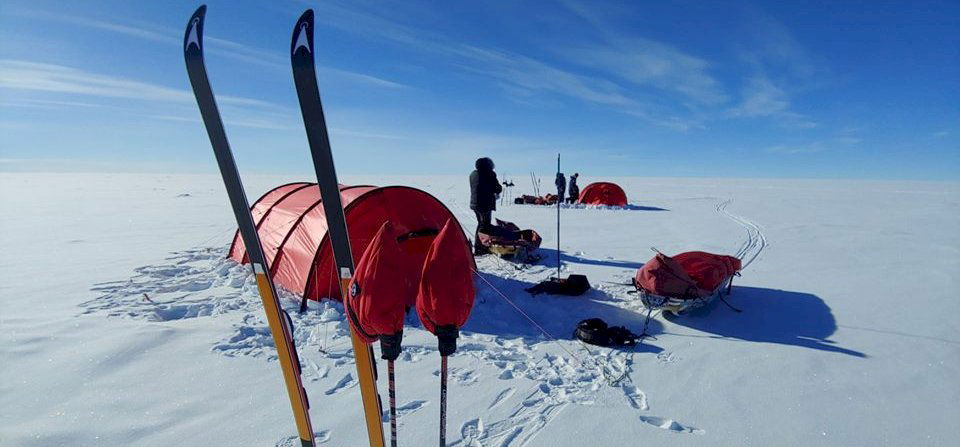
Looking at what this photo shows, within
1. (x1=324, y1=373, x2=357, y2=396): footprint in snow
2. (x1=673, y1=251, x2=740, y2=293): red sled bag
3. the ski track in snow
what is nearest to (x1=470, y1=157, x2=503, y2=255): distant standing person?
the ski track in snow

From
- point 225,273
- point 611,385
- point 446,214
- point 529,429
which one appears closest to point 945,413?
point 611,385

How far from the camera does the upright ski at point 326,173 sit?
2.14 meters

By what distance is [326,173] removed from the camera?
224 centimetres

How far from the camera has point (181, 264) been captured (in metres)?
7.80

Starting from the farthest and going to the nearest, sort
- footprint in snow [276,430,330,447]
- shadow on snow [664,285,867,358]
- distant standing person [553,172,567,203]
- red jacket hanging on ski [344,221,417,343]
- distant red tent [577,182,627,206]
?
distant red tent [577,182,627,206] < distant standing person [553,172,567,203] < shadow on snow [664,285,867,358] < footprint in snow [276,430,330,447] < red jacket hanging on ski [344,221,417,343]

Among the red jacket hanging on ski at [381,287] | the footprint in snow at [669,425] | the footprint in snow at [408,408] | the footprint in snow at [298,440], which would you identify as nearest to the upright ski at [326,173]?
the red jacket hanging on ski at [381,287]

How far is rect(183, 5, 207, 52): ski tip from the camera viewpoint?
227 cm

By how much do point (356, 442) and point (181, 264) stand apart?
662 cm

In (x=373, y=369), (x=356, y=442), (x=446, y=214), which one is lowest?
(x=356, y=442)

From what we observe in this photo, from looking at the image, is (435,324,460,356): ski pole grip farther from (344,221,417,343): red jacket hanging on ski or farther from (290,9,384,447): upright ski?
(290,9,384,447): upright ski

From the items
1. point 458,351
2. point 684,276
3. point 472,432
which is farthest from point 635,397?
point 684,276

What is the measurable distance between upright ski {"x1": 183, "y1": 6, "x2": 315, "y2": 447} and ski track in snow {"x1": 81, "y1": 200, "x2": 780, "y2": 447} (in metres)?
0.68

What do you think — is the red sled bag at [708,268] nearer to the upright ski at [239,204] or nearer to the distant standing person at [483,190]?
the distant standing person at [483,190]

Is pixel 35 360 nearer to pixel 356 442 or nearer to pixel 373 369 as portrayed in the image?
pixel 356 442
